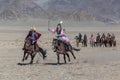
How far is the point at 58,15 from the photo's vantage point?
199 metres

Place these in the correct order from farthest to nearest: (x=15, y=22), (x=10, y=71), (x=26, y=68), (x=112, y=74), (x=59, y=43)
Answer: (x=15, y=22), (x=59, y=43), (x=26, y=68), (x=10, y=71), (x=112, y=74)

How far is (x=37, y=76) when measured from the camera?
1498cm

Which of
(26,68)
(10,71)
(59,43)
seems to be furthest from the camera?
(59,43)

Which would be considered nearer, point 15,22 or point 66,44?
point 66,44

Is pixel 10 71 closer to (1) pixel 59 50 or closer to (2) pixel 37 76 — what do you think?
(2) pixel 37 76

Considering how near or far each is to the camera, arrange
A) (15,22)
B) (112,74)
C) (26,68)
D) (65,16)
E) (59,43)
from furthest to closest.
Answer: (65,16) < (15,22) < (59,43) < (26,68) < (112,74)

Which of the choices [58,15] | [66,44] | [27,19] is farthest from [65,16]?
[66,44]

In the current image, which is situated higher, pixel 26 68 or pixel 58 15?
pixel 58 15

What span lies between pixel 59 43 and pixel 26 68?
2278mm

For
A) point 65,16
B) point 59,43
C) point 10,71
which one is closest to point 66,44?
point 59,43

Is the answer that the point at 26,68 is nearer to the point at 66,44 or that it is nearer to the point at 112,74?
the point at 66,44

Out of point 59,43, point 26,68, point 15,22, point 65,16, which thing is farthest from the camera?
point 65,16

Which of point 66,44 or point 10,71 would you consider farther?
point 66,44

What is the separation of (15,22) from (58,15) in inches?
968
